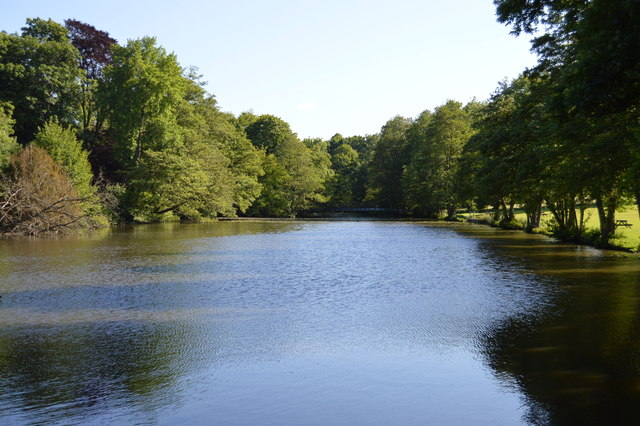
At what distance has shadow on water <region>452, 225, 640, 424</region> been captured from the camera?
6.27m

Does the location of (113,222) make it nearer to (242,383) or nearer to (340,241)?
(340,241)

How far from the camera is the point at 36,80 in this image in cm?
4622

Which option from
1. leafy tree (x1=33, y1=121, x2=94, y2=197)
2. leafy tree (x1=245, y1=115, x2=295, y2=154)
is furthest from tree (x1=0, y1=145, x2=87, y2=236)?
leafy tree (x1=245, y1=115, x2=295, y2=154)

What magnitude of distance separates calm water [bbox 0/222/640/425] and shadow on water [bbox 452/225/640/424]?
0.04 meters

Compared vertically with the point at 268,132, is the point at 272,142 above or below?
below

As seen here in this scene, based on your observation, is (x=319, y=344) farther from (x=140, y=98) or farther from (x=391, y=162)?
(x=391, y=162)

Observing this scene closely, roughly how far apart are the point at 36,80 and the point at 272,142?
119 ft

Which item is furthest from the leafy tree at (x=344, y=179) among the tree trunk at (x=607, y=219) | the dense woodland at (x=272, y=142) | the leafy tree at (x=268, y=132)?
the tree trunk at (x=607, y=219)

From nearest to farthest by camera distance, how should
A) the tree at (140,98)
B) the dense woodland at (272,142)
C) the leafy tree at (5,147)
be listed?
the dense woodland at (272,142) → the leafy tree at (5,147) → the tree at (140,98)

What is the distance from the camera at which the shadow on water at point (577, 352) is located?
6.27 metres

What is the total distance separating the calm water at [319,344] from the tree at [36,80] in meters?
33.1

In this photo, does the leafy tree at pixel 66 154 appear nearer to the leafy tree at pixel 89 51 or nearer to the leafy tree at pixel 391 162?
the leafy tree at pixel 89 51

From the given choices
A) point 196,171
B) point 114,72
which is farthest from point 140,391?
point 114,72

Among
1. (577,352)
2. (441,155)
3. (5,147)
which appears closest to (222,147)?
(441,155)
